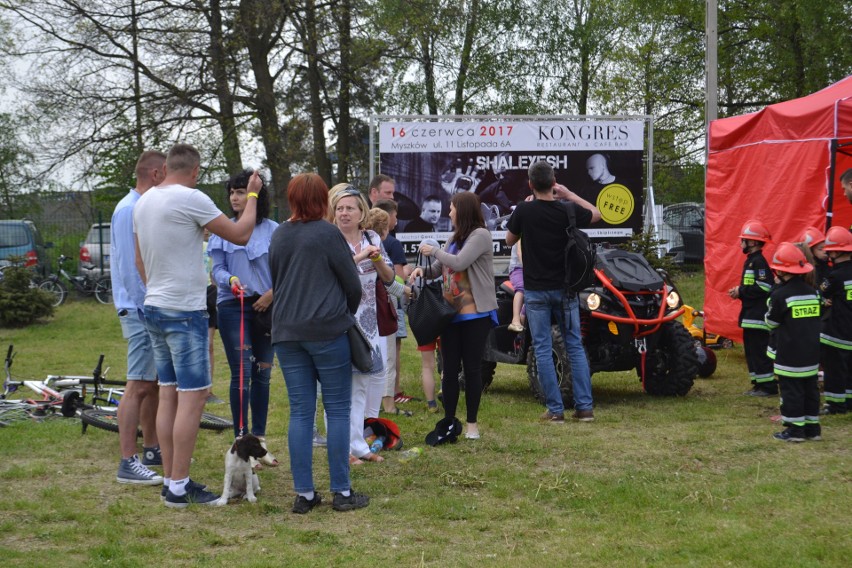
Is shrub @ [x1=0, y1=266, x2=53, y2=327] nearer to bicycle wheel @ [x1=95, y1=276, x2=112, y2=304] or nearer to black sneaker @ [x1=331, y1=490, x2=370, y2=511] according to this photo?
bicycle wheel @ [x1=95, y1=276, x2=112, y2=304]

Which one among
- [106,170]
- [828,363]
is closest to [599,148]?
[828,363]

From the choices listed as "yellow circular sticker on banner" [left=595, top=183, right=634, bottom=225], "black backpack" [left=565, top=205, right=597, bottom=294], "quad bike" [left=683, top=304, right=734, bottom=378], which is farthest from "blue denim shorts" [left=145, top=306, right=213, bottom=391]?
"yellow circular sticker on banner" [left=595, top=183, right=634, bottom=225]

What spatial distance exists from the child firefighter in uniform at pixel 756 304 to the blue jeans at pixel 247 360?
4.42 meters

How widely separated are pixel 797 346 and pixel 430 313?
2563 mm

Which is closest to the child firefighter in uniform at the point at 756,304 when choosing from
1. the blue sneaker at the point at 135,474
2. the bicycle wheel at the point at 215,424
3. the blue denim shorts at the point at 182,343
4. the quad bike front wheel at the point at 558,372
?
the quad bike front wheel at the point at 558,372

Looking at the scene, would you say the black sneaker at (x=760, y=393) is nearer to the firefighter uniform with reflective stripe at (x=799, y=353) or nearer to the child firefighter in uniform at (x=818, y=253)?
the child firefighter in uniform at (x=818, y=253)

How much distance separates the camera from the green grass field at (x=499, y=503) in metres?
4.34

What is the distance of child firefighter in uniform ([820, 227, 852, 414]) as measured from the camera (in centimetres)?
744

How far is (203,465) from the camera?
245 inches

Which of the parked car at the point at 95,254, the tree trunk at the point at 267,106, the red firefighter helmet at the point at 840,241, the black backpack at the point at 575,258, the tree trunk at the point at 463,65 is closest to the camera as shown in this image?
the black backpack at the point at 575,258

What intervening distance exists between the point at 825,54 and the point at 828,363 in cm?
1586

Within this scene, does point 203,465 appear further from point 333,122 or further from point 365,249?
point 333,122

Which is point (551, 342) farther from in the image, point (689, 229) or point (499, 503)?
point (689, 229)

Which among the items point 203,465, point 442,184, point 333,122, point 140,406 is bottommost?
point 203,465
